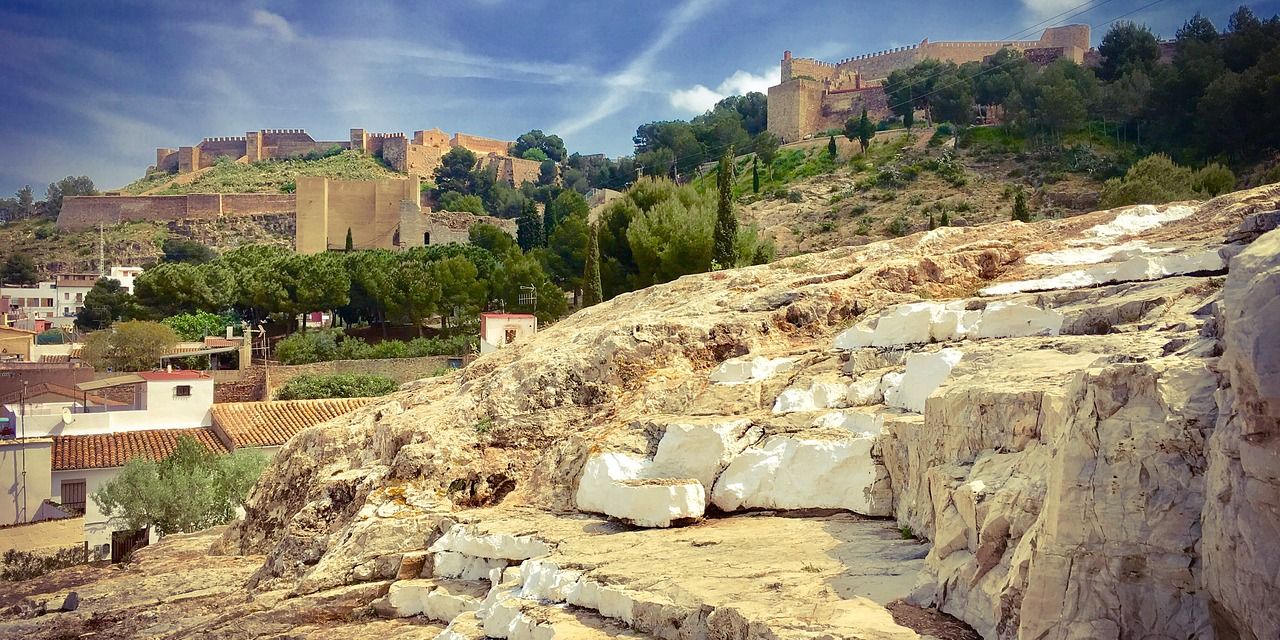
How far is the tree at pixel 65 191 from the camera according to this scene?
306 feet

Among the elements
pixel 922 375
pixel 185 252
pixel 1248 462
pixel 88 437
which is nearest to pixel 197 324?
pixel 88 437

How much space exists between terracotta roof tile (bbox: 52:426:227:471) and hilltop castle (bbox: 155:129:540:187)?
79.0m

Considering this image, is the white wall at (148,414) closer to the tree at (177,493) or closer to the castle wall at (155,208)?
the tree at (177,493)

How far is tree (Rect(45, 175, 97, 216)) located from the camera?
3674 inches

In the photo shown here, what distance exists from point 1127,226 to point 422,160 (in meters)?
98.0

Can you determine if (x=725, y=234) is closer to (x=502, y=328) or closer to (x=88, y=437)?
(x=502, y=328)

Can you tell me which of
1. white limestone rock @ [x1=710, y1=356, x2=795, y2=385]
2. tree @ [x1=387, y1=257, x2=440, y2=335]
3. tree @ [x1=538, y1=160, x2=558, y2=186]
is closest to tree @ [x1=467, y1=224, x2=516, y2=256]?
tree @ [x1=387, y1=257, x2=440, y2=335]

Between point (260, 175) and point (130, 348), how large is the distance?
215 ft

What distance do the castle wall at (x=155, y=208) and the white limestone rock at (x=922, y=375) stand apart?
283 ft

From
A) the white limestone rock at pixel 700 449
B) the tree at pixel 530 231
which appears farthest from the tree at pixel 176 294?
the white limestone rock at pixel 700 449

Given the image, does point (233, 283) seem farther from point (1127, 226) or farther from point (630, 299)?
point (1127, 226)

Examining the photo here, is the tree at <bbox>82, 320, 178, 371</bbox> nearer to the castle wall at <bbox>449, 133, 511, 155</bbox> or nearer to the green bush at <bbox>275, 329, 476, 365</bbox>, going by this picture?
the green bush at <bbox>275, 329, 476, 365</bbox>

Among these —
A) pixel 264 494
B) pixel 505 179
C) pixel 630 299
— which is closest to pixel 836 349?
pixel 630 299

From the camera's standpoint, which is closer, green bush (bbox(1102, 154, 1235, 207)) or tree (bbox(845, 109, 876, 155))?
green bush (bbox(1102, 154, 1235, 207))
